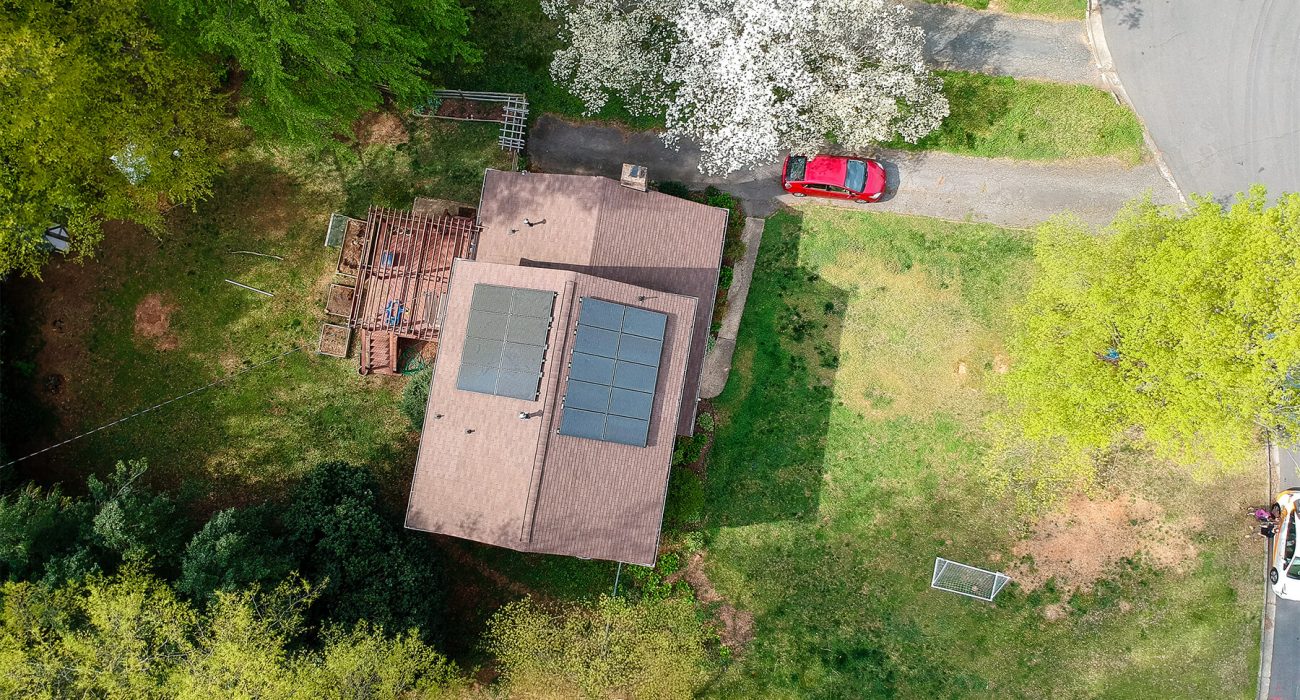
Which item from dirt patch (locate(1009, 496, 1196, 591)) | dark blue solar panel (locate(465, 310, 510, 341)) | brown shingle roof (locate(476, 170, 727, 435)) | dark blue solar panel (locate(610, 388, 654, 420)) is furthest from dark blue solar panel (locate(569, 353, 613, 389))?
dirt patch (locate(1009, 496, 1196, 591))

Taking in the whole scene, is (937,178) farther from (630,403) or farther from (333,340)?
(333,340)

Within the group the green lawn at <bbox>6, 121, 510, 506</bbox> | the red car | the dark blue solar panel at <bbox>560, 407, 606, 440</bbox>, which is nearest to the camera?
the dark blue solar panel at <bbox>560, 407, 606, 440</bbox>

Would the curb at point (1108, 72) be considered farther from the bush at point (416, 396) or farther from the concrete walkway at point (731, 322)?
the bush at point (416, 396)

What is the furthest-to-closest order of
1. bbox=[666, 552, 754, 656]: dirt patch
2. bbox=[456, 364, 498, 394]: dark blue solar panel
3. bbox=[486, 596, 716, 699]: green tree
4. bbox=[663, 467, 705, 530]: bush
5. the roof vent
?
1. bbox=[666, 552, 754, 656]: dirt patch
2. bbox=[663, 467, 705, 530]: bush
3. bbox=[486, 596, 716, 699]: green tree
4. the roof vent
5. bbox=[456, 364, 498, 394]: dark blue solar panel

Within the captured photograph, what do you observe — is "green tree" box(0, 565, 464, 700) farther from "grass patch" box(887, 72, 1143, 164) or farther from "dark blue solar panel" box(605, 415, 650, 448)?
"grass patch" box(887, 72, 1143, 164)

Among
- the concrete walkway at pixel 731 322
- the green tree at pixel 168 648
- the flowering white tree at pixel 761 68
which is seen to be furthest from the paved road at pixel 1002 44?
the green tree at pixel 168 648

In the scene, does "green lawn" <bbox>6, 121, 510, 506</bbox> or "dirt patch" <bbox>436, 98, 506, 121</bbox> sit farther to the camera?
"dirt patch" <bbox>436, 98, 506, 121</bbox>

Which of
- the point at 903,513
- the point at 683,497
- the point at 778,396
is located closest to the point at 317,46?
the point at 683,497
